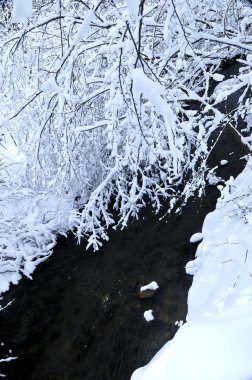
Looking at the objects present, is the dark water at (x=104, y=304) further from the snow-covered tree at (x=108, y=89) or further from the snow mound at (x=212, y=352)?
the snow mound at (x=212, y=352)

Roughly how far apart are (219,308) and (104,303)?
2141mm

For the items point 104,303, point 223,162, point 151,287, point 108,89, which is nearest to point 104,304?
point 104,303

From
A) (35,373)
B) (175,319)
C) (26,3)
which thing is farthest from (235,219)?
(26,3)

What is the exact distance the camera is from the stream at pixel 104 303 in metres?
4.84

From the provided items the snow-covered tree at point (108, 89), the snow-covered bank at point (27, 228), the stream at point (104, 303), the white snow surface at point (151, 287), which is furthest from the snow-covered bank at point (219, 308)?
the snow-covered bank at point (27, 228)

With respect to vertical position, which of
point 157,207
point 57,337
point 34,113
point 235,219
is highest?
point 34,113

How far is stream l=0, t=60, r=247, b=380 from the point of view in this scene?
190 inches

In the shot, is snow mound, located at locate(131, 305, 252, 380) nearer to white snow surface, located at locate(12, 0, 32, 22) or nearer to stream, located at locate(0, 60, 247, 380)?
stream, located at locate(0, 60, 247, 380)

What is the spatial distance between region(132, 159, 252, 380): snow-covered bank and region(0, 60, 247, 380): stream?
0.37 meters

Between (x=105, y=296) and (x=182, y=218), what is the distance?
216 centimetres

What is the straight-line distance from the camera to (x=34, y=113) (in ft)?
22.4

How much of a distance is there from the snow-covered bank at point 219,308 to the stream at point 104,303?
369mm

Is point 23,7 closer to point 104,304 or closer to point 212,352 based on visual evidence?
point 212,352

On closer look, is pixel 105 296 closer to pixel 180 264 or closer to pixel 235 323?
pixel 180 264
